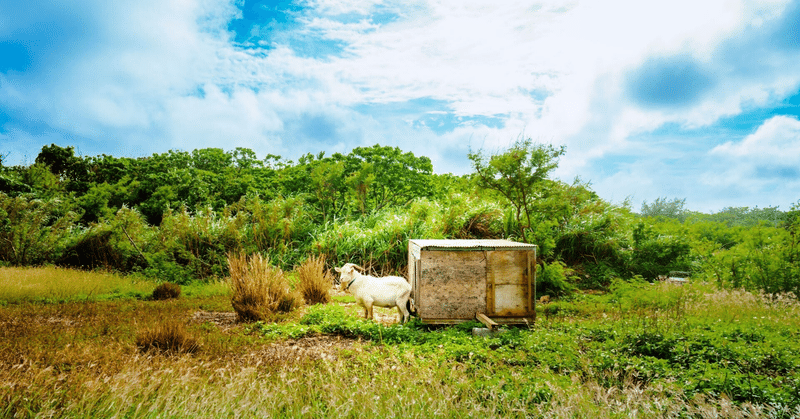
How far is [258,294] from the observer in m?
7.44

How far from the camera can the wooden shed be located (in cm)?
696

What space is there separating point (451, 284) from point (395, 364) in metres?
2.26

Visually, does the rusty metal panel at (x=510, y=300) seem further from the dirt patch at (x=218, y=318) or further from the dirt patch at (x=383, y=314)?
the dirt patch at (x=218, y=318)

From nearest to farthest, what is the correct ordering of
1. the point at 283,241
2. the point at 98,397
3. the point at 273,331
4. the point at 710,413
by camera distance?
the point at 710,413
the point at 98,397
the point at 273,331
the point at 283,241

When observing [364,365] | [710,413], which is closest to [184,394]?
[364,365]

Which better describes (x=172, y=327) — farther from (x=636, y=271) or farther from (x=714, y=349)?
(x=636, y=271)

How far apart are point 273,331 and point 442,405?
3657 millimetres

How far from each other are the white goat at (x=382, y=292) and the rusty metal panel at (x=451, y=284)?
1.05 feet

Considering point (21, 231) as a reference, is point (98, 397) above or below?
below

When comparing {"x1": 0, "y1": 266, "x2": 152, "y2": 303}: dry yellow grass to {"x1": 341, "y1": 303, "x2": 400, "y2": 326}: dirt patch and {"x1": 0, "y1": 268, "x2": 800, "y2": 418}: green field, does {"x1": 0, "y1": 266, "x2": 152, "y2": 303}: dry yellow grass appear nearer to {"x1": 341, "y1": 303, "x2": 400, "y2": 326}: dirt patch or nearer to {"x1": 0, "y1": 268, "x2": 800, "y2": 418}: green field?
{"x1": 0, "y1": 268, "x2": 800, "y2": 418}: green field

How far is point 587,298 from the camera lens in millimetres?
9648

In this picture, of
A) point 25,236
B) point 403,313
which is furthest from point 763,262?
point 25,236

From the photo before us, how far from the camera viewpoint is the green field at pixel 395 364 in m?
3.52

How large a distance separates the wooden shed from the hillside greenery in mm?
2669
